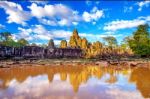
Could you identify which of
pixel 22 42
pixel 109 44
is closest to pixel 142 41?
pixel 109 44

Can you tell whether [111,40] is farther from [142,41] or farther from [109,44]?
[142,41]

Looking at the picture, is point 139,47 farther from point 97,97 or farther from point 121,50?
point 97,97

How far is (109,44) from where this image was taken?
83.8m

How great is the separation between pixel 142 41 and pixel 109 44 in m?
35.2

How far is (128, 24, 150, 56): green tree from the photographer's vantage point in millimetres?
48438

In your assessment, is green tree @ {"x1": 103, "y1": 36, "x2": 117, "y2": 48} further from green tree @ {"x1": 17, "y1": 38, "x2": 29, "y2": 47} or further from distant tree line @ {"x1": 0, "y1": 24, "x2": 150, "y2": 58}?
green tree @ {"x1": 17, "y1": 38, "x2": 29, "y2": 47}

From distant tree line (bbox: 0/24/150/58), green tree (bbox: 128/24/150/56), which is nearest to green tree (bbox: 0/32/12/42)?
distant tree line (bbox: 0/24/150/58)

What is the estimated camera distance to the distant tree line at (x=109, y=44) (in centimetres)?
4950

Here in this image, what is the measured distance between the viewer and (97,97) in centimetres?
1265

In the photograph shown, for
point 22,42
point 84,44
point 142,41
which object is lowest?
point 142,41

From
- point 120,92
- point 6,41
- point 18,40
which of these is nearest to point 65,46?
point 6,41

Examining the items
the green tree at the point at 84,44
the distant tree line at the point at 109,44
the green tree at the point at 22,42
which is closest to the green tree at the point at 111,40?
the distant tree line at the point at 109,44

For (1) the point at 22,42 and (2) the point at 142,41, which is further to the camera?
(1) the point at 22,42

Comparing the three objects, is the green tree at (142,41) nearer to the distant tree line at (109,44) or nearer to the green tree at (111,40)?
the distant tree line at (109,44)
